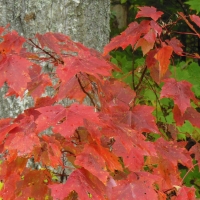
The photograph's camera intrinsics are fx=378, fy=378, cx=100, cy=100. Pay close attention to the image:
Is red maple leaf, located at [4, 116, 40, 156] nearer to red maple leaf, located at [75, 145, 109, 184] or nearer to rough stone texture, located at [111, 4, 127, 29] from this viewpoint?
red maple leaf, located at [75, 145, 109, 184]

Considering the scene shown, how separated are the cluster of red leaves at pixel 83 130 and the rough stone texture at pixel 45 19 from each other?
2.45ft

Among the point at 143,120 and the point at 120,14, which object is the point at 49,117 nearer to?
the point at 143,120

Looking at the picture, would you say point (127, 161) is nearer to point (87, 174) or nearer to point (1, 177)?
point (87, 174)

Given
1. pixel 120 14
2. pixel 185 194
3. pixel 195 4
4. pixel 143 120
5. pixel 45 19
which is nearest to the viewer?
pixel 185 194

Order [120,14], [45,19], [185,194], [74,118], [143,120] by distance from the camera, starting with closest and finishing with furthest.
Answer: [74,118]
[185,194]
[143,120]
[45,19]
[120,14]

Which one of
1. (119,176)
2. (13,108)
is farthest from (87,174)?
(13,108)

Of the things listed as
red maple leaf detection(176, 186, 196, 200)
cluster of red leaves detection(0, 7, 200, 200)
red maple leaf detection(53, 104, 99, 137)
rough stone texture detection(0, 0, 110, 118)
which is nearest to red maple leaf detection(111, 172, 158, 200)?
cluster of red leaves detection(0, 7, 200, 200)

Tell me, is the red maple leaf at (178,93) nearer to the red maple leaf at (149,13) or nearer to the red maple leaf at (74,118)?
the red maple leaf at (149,13)

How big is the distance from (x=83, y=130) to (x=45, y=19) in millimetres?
980

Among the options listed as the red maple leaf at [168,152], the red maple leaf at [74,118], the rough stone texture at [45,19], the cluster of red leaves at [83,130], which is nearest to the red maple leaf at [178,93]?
the cluster of red leaves at [83,130]

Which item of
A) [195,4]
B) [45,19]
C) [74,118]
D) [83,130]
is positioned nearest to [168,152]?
[83,130]

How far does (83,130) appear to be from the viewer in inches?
52.6

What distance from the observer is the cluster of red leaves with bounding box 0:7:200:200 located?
1038mm

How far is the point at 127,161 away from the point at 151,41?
17.4 inches
